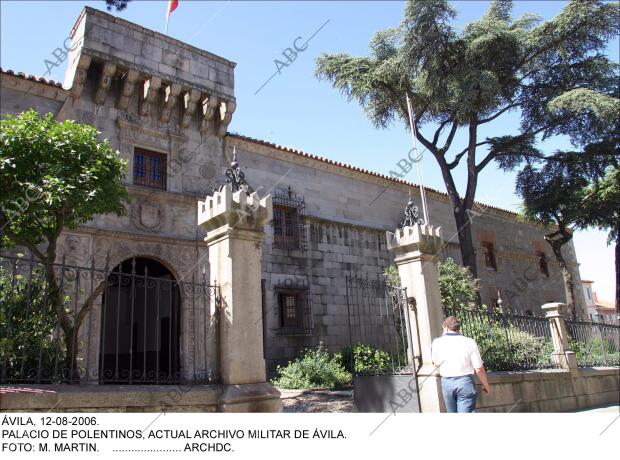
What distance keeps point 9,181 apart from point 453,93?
13.7 m

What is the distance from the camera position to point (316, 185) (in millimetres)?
16281

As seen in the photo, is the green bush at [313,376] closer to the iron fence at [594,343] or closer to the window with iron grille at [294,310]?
the window with iron grille at [294,310]

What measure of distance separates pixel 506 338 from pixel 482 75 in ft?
30.9

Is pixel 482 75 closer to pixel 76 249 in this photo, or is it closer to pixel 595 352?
pixel 595 352

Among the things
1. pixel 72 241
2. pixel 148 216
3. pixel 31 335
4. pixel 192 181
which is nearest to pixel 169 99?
pixel 192 181

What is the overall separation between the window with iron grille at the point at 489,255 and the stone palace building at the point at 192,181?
21.1 feet

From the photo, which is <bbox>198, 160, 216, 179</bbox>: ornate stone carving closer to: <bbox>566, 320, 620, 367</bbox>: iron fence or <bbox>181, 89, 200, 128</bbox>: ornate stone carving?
<bbox>181, 89, 200, 128</bbox>: ornate stone carving

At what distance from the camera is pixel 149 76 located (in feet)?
41.8

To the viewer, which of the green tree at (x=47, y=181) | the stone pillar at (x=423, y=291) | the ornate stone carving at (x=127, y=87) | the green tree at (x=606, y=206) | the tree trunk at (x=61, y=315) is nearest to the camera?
the tree trunk at (x=61, y=315)

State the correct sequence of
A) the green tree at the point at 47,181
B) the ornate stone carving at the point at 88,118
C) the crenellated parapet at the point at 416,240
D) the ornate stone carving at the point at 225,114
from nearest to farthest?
the green tree at the point at 47,181
the crenellated parapet at the point at 416,240
the ornate stone carving at the point at 88,118
the ornate stone carving at the point at 225,114

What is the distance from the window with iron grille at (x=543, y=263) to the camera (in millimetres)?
25688

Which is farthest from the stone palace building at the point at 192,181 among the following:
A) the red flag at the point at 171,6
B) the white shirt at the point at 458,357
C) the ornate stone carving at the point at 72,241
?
the white shirt at the point at 458,357

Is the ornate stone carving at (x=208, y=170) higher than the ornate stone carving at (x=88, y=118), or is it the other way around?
the ornate stone carving at (x=88, y=118)
